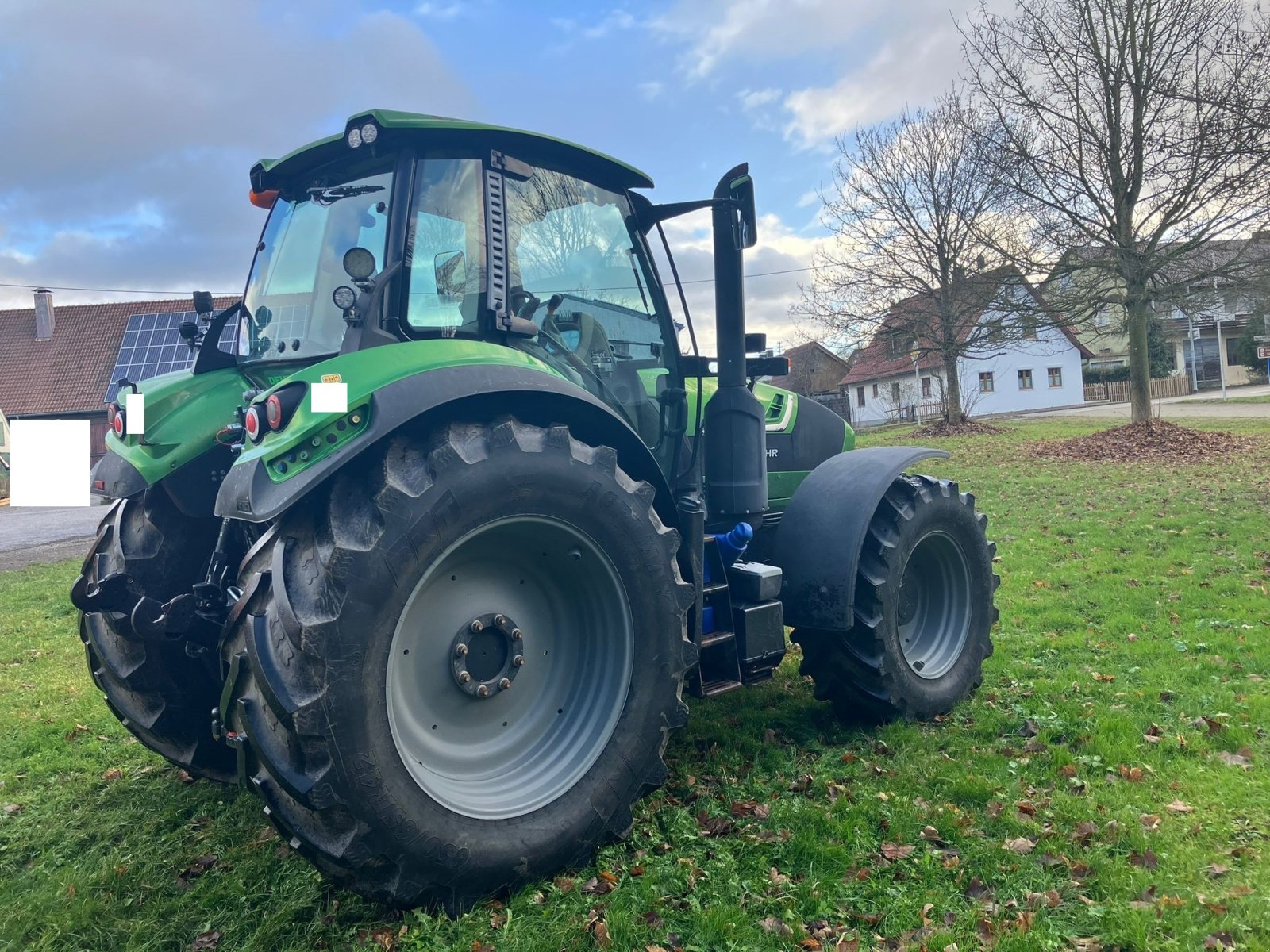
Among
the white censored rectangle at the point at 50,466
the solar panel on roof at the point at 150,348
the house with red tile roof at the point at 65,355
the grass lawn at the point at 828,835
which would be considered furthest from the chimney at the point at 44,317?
the grass lawn at the point at 828,835

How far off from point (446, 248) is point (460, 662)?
5.11 ft

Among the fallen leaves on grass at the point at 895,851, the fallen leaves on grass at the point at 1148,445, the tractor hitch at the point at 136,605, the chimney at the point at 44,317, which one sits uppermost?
the chimney at the point at 44,317

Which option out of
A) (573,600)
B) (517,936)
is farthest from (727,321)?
(517,936)

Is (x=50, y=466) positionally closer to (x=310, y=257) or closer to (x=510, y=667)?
(x=310, y=257)

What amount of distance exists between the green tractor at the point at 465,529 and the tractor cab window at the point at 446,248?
13 mm

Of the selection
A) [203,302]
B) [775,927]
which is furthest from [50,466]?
[775,927]

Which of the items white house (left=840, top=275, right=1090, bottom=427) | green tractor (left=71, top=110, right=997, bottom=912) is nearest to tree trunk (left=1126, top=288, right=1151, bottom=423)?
green tractor (left=71, top=110, right=997, bottom=912)

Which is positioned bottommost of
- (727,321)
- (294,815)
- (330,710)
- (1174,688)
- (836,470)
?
(1174,688)

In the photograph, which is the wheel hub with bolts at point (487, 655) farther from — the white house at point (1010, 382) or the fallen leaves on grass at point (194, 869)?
the white house at point (1010, 382)

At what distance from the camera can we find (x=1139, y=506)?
11.6 m

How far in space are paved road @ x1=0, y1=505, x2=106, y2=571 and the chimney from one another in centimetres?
1799

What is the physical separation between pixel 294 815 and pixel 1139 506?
39.1 feet

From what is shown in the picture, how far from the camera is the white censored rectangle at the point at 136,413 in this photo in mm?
3555

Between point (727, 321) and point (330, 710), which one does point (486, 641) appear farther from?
point (727, 321)
